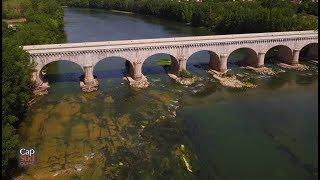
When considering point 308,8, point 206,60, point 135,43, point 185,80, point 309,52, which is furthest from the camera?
point 308,8

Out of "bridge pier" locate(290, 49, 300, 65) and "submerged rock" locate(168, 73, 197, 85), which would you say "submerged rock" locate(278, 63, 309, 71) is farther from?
"submerged rock" locate(168, 73, 197, 85)

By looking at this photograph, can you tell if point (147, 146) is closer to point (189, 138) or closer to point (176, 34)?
point (189, 138)

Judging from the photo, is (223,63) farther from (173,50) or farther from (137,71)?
(137,71)

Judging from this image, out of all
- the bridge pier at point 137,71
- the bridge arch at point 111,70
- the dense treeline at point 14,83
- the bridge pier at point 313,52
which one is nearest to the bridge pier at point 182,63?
the bridge pier at point 137,71


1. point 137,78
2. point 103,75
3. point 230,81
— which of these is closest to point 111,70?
point 103,75

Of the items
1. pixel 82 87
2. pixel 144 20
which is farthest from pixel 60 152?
pixel 144 20

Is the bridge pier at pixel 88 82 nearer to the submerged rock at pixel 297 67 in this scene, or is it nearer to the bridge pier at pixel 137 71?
the bridge pier at pixel 137 71
